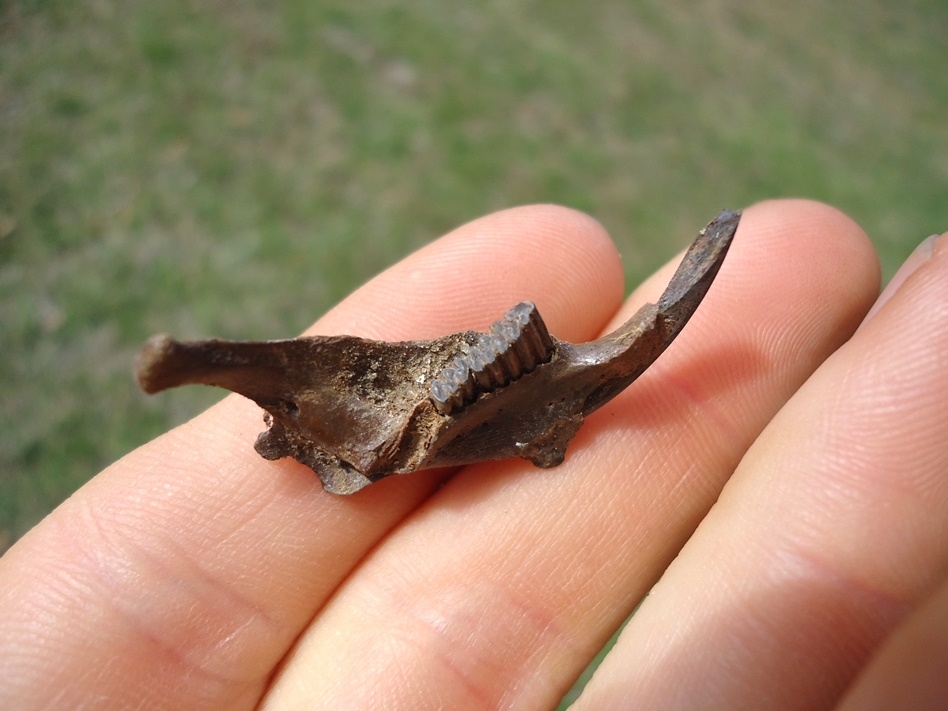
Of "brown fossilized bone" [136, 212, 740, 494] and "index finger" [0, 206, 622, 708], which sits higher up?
"brown fossilized bone" [136, 212, 740, 494]

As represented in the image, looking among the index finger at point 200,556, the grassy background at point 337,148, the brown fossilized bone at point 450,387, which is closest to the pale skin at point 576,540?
the index finger at point 200,556

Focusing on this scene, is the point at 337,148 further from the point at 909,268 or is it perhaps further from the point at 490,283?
the point at 909,268

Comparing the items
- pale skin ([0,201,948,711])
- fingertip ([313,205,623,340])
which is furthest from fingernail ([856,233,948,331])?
fingertip ([313,205,623,340])

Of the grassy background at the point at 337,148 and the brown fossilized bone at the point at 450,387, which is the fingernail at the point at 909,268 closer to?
the brown fossilized bone at the point at 450,387

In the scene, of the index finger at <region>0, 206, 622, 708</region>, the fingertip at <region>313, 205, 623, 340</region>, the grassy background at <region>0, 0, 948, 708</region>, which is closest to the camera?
the index finger at <region>0, 206, 622, 708</region>

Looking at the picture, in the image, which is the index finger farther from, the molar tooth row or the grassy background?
the grassy background
